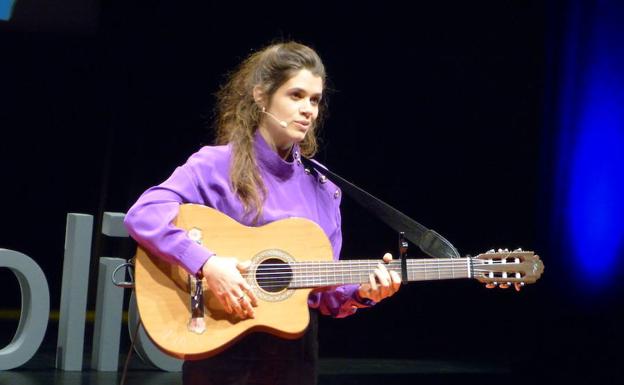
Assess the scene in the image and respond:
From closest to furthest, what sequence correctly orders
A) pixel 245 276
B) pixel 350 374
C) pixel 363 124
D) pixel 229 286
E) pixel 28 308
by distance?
1. pixel 229 286
2. pixel 245 276
3. pixel 28 308
4. pixel 350 374
5. pixel 363 124

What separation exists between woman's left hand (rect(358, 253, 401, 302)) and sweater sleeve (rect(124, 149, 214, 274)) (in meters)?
0.43

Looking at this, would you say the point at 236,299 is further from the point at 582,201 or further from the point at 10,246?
the point at 10,246

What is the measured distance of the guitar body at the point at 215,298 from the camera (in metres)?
2.38

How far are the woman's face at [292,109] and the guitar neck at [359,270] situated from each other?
13.0 inches

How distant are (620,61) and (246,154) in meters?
3.46

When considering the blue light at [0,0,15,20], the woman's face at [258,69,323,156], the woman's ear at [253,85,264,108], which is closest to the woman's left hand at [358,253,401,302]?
the woman's face at [258,69,323,156]

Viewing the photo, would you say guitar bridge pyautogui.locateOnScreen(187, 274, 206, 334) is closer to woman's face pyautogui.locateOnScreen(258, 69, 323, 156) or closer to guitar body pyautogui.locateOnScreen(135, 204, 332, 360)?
guitar body pyautogui.locateOnScreen(135, 204, 332, 360)

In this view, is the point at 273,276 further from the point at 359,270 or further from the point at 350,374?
the point at 350,374

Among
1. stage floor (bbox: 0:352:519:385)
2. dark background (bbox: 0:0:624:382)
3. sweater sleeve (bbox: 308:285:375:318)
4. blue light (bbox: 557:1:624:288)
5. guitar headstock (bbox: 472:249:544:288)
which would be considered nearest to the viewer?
sweater sleeve (bbox: 308:285:375:318)

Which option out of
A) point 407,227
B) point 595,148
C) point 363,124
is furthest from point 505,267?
point 363,124

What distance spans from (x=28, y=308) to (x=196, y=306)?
2.50 m

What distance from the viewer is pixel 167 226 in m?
2.40

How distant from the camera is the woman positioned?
2387 millimetres

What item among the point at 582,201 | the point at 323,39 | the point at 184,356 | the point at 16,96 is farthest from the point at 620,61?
the point at 184,356
